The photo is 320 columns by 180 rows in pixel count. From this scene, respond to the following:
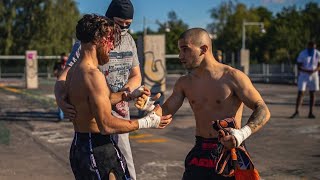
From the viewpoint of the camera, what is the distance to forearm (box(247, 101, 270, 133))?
3.84 meters

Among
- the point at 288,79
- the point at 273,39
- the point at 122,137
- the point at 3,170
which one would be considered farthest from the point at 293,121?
the point at 273,39

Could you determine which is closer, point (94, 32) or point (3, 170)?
point (94, 32)

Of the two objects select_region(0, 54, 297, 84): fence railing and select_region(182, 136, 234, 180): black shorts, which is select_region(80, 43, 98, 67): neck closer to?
select_region(182, 136, 234, 180): black shorts

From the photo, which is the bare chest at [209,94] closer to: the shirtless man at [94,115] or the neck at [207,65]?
the neck at [207,65]

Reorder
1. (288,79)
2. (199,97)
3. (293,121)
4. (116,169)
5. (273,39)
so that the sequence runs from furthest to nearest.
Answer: (273,39)
(288,79)
(293,121)
(199,97)
(116,169)

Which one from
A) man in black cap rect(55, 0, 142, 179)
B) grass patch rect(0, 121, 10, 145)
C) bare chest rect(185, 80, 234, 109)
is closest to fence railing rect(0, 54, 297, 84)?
grass patch rect(0, 121, 10, 145)

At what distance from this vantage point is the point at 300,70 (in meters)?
13.2

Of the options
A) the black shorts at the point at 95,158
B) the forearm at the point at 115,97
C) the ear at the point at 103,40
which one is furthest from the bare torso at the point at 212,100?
the ear at the point at 103,40

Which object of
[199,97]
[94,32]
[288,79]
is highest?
[94,32]

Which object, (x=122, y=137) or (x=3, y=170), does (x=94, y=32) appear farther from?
(x=3, y=170)

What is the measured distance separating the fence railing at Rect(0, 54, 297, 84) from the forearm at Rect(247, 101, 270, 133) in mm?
29300

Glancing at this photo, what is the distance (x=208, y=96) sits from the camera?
4176mm

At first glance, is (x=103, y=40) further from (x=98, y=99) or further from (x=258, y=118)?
(x=258, y=118)

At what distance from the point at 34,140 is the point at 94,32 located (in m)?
6.96
